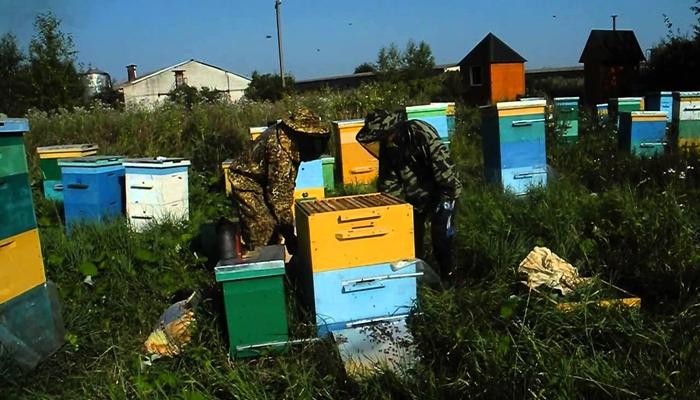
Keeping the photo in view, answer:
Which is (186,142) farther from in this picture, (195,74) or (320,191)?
(195,74)

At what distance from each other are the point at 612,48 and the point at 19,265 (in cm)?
1760

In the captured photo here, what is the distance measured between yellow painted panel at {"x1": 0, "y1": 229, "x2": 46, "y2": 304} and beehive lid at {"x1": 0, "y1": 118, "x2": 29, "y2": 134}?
53 cm

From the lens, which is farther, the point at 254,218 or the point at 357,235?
the point at 254,218

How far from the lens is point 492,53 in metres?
16.8

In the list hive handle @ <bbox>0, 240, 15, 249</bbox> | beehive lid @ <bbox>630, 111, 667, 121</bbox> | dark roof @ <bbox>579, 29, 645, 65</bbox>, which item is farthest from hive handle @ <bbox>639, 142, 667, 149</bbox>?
dark roof @ <bbox>579, 29, 645, 65</bbox>

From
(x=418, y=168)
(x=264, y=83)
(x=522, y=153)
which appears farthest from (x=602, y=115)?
(x=264, y=83)

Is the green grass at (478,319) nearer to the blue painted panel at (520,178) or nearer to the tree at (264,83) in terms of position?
the blue painted panel at (520,178)

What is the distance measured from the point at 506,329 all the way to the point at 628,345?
1.71ft

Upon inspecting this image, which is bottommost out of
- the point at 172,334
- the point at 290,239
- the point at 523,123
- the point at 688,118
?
the point at 172,334

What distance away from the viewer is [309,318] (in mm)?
3195

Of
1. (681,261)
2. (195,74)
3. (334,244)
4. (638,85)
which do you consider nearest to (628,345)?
(681,261)

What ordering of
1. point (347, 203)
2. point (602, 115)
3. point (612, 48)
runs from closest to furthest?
point (347, 203) < point (602, 115) < point (612, 48)

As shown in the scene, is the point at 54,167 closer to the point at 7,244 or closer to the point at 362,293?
the point at 7,244

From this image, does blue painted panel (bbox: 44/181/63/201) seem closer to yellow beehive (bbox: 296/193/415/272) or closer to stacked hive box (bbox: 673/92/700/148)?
yellow beehive (bbox: 296/193/415/272)
